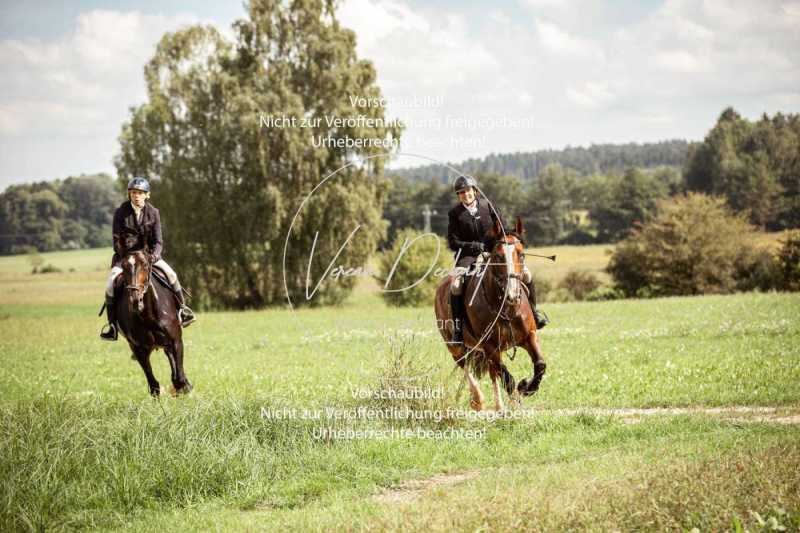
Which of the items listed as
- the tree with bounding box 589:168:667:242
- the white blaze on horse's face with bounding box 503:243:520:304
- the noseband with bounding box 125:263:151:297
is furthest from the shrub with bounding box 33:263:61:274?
the white blaze on horse's face with bounding box 503:243:520:304

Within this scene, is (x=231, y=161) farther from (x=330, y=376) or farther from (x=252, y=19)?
(x=330, y=376)

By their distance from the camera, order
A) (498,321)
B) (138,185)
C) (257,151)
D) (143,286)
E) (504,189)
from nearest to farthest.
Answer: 1. (498,321)
2. (143,286)
3. (138,185)
4. (257,151)
5. (504,189)

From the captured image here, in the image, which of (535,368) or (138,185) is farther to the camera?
(138,185)

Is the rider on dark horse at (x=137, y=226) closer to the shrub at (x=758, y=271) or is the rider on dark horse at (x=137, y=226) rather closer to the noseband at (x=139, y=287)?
the noseband at (x=139, y=287)

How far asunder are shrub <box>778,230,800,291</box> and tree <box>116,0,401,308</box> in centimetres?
2281

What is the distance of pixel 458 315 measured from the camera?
1095 cm

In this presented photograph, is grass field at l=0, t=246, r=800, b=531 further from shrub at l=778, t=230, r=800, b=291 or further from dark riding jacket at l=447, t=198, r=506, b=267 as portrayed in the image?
shrub at l=778, t=230, r=800, b=291

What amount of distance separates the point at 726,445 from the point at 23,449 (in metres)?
8.38


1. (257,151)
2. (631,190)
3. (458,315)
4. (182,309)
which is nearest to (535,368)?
(458,315)

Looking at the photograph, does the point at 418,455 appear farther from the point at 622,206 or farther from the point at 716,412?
the point at 622,206

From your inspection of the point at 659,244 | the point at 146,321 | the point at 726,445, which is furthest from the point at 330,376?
the point at 659,244

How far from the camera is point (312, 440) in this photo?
938 centimetres

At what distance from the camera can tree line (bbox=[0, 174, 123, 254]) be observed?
183 ft

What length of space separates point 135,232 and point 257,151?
1103 inches
